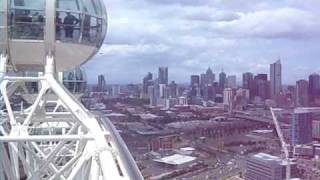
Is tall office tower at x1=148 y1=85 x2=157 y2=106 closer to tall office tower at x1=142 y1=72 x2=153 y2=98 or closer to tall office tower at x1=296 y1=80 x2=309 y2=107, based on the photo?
tall office tower at x1=142 y1=72 x2=153 y2=98

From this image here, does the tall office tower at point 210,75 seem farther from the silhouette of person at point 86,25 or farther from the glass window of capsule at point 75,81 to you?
the silhouette of person at point 86,25

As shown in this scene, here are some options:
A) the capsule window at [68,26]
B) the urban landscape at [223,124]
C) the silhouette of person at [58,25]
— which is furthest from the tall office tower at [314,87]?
the silhouette of person at [58,25]

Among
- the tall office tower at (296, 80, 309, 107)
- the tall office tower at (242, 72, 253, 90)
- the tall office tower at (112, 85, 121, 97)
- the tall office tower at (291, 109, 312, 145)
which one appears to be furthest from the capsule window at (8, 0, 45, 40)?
the tall office tower at (242, 72, 253, 90)

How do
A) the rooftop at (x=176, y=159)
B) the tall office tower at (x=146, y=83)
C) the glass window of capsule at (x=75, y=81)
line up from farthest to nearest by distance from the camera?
the tall office tower at (x=146, y=83)
the rooftop at (x=176, y=159)
the glass window of capsule at (x=75, y=81)

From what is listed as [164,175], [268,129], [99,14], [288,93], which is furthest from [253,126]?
[99,14]

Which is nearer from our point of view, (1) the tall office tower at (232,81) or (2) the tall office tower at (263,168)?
(2) the tall office tower at (263,168)

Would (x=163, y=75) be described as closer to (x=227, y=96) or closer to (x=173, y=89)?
(x=173, y=89)
